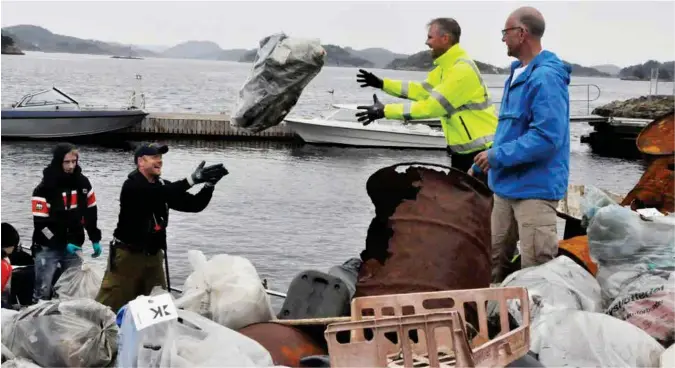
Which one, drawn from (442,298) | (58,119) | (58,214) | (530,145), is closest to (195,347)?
(442,298)

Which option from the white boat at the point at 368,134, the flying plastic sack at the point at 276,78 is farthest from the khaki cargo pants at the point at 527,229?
the white boat at the point at 368,134

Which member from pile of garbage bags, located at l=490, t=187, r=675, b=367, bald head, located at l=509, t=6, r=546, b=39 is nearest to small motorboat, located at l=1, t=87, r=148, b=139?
pile of garbage bags, located at l=490, t=187, r=675, b=367

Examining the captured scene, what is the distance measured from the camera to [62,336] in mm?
3924

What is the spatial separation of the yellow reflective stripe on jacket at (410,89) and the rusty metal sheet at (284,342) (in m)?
2.00

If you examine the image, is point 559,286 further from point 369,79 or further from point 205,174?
point 205,174

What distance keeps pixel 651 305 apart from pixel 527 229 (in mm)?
866

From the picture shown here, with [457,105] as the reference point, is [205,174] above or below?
below

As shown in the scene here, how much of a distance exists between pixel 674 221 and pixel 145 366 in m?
3.37

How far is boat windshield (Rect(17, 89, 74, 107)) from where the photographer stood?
27922 millimetres

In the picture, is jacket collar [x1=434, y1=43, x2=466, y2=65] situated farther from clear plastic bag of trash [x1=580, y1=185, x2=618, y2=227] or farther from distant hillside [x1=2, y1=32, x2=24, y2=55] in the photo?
distant hillside [x1=2, y1=32, x2=24, y2=55]

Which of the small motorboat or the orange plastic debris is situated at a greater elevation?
the orange plastic debris

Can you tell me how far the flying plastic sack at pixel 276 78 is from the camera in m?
5.48

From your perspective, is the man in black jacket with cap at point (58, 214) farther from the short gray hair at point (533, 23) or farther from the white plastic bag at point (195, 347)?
the short gray hair at point (533, 23)

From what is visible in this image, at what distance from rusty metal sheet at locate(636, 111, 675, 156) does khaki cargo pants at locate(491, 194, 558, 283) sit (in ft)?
6.88
